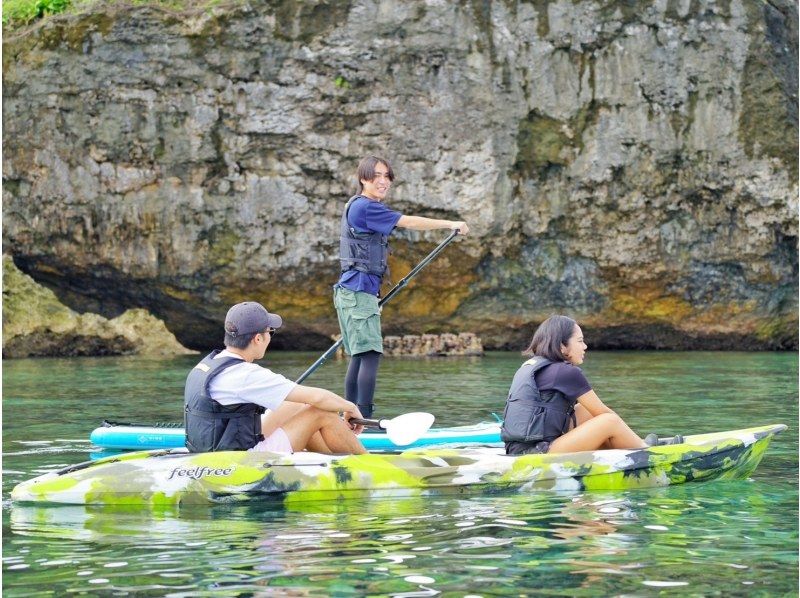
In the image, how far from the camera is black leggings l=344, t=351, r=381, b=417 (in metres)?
9.13

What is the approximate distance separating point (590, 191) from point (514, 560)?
16.5 meters

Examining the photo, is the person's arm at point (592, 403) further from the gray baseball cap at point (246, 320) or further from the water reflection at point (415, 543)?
the gray baseball cap at point (246, 320)

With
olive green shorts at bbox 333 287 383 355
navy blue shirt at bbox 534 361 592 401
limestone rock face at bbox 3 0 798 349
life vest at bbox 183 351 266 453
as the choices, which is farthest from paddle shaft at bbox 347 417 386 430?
limestone rock face at bbox 3 0 798 349

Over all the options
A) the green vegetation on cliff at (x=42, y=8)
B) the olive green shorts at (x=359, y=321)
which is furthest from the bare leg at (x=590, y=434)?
the green vegetation on cliff at (x=42, y=8)

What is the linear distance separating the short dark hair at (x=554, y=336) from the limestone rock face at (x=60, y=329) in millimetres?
14244

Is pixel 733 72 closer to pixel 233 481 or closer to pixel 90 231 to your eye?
pixel 90 231

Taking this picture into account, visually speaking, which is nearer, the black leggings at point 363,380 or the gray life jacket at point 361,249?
the black leggings at point 363,380

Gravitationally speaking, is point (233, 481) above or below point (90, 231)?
below

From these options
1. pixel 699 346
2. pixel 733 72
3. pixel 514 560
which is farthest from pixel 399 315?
pixel 514 560

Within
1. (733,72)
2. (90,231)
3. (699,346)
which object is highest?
(733,72)

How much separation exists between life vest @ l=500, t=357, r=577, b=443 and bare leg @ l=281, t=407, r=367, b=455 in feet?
2.84

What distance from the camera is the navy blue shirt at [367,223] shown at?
9188 mm

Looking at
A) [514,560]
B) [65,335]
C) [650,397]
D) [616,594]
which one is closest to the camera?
[616,594]

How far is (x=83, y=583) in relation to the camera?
4938 millimetres
